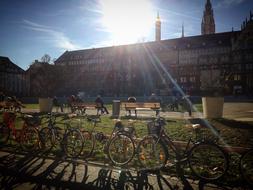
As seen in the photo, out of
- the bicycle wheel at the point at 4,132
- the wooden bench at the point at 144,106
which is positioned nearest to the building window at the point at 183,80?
the wooden bench at the point at 144,106

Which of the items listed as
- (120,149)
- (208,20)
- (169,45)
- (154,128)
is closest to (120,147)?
(120,149)

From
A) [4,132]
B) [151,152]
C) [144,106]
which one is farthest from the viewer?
[144,106]

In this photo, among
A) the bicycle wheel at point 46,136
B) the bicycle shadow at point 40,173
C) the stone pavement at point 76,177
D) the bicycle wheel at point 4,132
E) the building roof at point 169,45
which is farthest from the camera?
the building roof at point 169,45

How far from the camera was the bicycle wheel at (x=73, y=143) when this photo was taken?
22.2 feet

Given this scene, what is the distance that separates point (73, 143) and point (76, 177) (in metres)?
1.74

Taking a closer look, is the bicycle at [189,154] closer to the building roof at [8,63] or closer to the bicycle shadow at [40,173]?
the bicycle shadow at [40,173]

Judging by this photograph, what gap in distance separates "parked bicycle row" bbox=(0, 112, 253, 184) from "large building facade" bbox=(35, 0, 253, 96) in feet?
152

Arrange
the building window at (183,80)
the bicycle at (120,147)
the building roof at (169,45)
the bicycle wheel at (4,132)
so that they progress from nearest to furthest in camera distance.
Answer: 1. the bicycle at (120,147)
2. the bicycle wheel at (4,132)
3. the building window at (183,80)
4. the building roof at (169,45)

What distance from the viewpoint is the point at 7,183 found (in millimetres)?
5000

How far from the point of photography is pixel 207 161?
17.4ft

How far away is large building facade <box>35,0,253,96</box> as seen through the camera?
186 feet

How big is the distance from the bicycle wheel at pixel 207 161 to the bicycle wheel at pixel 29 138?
470 cm

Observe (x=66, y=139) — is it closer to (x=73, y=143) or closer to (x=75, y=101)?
(x=73, y=143)

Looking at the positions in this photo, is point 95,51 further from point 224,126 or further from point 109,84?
point 224,126
